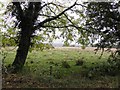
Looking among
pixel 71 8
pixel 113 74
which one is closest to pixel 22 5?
pixel 71 8

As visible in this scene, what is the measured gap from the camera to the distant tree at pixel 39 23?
41.3 ft

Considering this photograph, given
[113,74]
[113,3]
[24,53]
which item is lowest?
Answer: [113,74]

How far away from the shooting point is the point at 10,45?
46.8 feet

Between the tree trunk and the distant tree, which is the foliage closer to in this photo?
the distant tree

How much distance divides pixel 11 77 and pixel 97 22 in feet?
14.4

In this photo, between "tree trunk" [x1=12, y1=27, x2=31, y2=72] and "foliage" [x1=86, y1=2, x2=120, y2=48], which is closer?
"foliage" [x1=86, y1=2, x2=120, y2=48]

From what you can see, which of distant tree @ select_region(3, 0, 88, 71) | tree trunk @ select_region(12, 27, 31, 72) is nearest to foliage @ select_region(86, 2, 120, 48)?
distant tree @ select_region(3, 0, 88, 71)

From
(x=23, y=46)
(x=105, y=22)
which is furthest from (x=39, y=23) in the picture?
(x=105, y=22)

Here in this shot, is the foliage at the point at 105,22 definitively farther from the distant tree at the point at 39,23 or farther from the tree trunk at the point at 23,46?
the tree trunk at the point at 23,46

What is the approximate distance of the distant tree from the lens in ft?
41.3

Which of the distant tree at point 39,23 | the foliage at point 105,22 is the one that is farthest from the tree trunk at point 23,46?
the foliage at point 105,22

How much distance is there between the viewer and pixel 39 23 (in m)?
13.3

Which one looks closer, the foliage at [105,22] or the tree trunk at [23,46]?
the foliage at [105,22]

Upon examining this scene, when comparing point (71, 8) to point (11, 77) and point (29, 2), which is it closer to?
point (29, 2)
